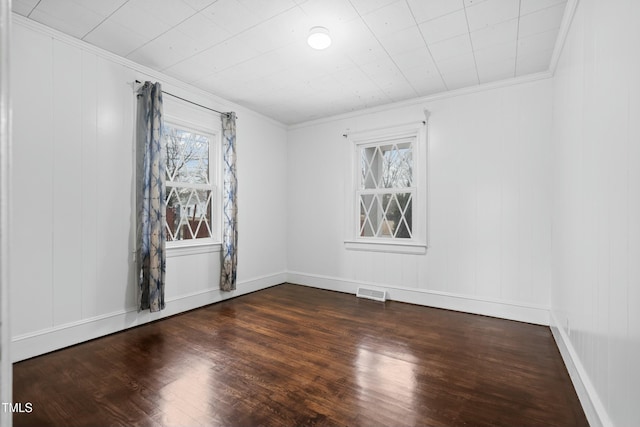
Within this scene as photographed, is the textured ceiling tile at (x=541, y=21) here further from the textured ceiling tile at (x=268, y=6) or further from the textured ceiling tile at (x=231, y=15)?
the textured ceiling tile at (x=231, y=15)

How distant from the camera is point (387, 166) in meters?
4.32

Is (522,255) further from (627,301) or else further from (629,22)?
(629,22)

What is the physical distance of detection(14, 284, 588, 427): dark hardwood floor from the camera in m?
1.76

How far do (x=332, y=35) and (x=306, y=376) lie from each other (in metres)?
2.66

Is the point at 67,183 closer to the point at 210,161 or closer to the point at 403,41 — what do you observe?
the point at 210,161

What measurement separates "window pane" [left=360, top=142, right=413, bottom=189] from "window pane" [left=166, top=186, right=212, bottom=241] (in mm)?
2215

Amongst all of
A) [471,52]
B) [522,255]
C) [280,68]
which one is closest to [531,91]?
[471,52]

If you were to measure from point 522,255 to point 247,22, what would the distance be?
11.4ft

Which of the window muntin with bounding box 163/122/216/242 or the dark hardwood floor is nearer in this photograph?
the dark hardwood floor

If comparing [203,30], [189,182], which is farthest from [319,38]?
[189,182]

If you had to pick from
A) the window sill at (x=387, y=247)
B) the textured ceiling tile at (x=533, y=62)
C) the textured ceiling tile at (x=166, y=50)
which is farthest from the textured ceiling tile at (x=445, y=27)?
the window sill at (x=387, y=247)

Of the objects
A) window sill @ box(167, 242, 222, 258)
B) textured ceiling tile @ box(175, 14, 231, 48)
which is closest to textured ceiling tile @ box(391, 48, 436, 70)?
textured ceiling tile @ box(175, 14, 231, 48)

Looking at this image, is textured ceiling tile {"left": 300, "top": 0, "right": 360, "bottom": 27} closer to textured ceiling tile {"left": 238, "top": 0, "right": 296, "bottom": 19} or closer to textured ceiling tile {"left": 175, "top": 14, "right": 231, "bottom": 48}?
textured ceiling tile {"left": 238, "top": 0, "right": 296, "bottom": 19}

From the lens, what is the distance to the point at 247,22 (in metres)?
2.40
